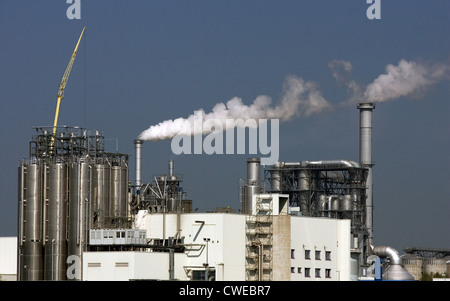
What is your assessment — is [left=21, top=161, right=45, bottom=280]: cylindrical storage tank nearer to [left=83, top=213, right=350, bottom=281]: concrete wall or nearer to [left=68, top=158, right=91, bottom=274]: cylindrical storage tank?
[left=68, top=158, right=91, bottom=274]: cylindrical storage tank

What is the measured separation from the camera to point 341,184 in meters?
141

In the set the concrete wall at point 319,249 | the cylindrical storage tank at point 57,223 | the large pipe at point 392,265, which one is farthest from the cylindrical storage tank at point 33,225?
the large pipe at point 392,265

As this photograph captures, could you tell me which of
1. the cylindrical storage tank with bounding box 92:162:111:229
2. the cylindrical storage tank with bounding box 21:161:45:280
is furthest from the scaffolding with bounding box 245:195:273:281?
the cylindrical storage tank with bounding box 21:161:45:280

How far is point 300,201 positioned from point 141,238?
45281mm

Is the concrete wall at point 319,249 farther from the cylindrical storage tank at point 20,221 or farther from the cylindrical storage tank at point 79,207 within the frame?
the cylindrical storage tank at point 20,221

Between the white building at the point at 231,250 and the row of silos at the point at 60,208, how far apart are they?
3282mm

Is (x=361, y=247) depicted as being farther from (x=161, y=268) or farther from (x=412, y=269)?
(x=161, y=268)

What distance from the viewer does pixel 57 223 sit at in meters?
101

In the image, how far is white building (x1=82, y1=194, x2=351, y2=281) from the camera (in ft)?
315

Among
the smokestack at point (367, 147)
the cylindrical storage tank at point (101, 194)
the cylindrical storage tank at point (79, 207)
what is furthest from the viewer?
the smokestack at point (367, 147)

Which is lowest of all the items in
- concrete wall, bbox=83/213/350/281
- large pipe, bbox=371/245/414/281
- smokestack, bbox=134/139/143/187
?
large pipe, bbox=371/245/414/281

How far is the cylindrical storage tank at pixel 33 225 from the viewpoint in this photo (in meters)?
101

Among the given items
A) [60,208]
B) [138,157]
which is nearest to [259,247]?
[60,208]
